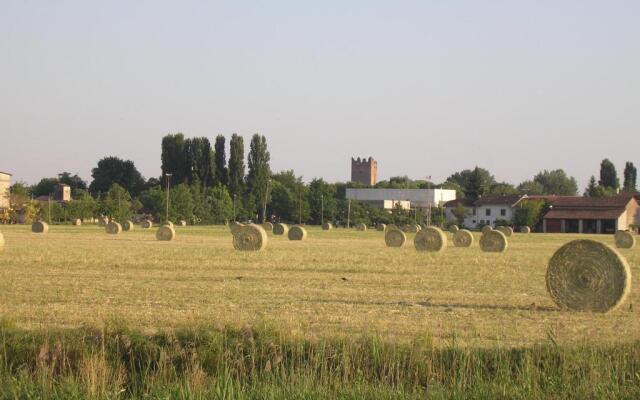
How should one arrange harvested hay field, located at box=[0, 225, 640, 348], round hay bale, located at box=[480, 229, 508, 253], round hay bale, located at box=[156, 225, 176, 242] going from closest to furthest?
1. harvested hay field, located at box=[0, 225, 640, 348]
2. round hay bale, located at box=[480, 229, 508, 253]
3. round hay bale, located at box=[156, 225, 176, 242]

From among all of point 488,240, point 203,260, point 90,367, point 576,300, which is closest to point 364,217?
point 488,240

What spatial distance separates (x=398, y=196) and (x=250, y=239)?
375 ft

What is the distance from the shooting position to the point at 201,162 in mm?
135875

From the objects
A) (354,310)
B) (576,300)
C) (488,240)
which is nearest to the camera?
(354,310)

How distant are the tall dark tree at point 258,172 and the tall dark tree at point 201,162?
640 centimetres

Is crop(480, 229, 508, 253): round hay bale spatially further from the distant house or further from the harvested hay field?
the distant house

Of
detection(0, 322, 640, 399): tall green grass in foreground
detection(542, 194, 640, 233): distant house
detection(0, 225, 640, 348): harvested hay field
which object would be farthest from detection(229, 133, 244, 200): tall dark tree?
detection(0, 322, 640, 399): tall green grass in foreground

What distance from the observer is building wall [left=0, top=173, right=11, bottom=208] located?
113162 mm

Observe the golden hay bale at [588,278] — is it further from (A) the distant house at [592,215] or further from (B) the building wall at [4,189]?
(B) the building wall at [4,189]

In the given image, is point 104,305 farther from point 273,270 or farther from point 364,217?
point 364,217

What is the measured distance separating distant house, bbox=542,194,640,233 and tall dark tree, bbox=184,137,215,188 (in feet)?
166

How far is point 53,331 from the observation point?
13.1m

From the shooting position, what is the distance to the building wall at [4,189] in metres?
113

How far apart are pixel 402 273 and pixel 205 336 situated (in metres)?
15.6
